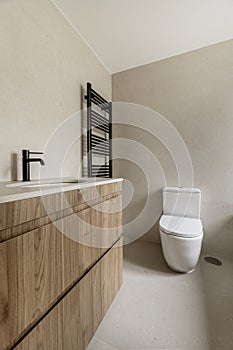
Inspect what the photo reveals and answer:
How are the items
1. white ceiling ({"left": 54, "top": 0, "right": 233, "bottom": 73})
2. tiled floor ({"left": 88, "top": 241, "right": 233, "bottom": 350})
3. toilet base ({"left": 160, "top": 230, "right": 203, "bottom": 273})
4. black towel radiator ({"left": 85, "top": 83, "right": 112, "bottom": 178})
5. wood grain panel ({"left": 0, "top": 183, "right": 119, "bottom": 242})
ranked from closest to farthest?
wood grain panel ({"left": 0, "top": 183, "right": 119, "bottom": 242})
tiled floor ({"left": 88, "top": 241, "right": 233, "bottom": 350})
white ceiling ({"left": 54, "top": 0, "right": 233, "bottom": 73})
toilet base ({"left": 160, "top": 230, "right": 203, "bottom": 273})
black towel radiator ({"left": 85, "top": 83, "right": 112, "bottom": 178})

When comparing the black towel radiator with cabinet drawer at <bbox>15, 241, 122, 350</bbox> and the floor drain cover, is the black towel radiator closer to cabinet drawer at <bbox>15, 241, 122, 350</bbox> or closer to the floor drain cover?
cabinet drawer at <bbox>15, 241, 122, 350</bbox>

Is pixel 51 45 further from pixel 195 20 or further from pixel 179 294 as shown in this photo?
pixel 179 294

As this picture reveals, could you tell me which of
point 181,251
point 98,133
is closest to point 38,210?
point 181,251

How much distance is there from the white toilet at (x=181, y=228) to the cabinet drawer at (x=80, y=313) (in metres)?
0.55

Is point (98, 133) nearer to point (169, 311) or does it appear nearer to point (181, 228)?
point (181, 228)

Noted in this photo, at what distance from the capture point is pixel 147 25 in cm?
164

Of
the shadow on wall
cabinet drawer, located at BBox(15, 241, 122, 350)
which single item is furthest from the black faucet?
cabinet drawer, located at BBox(15, 241, 122, 350)

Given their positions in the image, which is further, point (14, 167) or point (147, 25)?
point (147, 25)

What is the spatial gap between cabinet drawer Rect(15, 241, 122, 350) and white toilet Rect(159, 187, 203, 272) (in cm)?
55

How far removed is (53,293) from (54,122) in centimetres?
116

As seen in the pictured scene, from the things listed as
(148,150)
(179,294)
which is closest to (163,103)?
(148,150)

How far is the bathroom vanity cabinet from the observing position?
22.9 inches

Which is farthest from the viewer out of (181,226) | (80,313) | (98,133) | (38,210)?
(98,133)

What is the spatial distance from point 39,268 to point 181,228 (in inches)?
52.0
